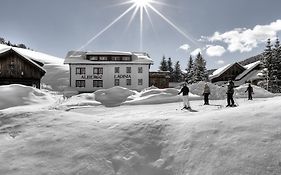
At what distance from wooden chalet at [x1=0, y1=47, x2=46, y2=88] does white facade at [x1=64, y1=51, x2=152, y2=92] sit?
28.2ft

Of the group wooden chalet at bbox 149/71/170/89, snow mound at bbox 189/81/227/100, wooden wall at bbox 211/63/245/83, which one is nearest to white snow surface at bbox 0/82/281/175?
snow mound at bbox 189/81/227/100

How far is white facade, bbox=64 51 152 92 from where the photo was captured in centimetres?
4519

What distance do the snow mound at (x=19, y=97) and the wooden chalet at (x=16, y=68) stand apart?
51.0 ft

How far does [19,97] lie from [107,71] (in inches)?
1050

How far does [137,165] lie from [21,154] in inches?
130

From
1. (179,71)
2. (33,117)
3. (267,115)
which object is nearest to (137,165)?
(267,115)

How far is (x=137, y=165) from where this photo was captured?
6.83 metres

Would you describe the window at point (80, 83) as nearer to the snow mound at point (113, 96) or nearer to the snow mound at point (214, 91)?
the snow mound at point (113, 96)

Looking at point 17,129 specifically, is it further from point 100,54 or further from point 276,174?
point 100,54

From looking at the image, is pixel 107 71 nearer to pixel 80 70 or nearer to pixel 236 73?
pixel 80 70

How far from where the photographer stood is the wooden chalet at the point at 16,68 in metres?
36.3

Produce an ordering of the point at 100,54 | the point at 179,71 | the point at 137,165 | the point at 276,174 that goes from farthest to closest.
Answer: the point at 179,71, the point at 100,54, the point at 137,165, the point at 276,174

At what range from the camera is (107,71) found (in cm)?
4553

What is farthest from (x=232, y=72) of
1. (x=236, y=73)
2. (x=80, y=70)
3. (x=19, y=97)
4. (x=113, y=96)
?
(x=19, y=97)
